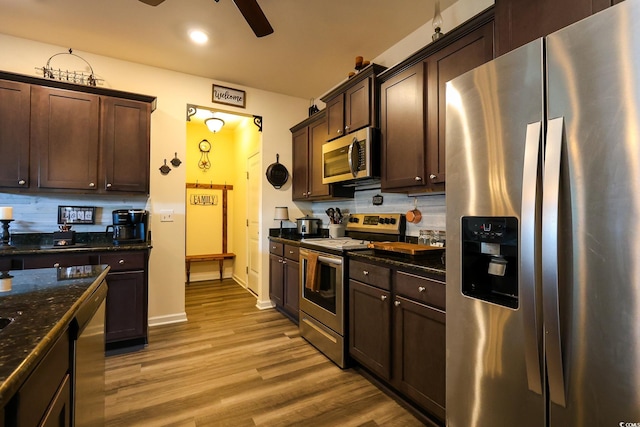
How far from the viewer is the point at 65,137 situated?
2.71 m

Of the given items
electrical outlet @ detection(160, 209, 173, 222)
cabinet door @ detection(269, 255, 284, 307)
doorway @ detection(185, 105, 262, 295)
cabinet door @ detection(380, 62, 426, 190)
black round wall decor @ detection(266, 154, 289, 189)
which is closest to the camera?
cabinet door @ detection(380, 62, 426, 190)

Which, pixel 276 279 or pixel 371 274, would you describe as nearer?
pixel 371 274

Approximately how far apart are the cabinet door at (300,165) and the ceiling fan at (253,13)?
5.70 ft

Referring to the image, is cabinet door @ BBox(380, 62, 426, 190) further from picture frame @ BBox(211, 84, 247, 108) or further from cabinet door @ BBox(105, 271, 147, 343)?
cabinet door @ BBox(105, 271, 147, 343)

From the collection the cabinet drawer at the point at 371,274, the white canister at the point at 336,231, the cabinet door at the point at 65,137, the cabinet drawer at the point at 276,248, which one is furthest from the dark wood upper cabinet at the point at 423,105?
the cabinet door at the point at 65,137

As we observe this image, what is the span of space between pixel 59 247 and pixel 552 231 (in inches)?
131

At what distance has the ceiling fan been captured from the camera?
1745 millimetres

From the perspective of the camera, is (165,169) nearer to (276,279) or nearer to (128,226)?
(128,226)

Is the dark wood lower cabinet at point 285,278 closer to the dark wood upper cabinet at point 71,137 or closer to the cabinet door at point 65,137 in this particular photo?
the dark wood upper cabinet at point 71,137

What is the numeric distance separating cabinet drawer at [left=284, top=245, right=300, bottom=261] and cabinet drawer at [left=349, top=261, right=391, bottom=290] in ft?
3.27

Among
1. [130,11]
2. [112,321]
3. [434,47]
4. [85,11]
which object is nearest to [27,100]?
[85,11]

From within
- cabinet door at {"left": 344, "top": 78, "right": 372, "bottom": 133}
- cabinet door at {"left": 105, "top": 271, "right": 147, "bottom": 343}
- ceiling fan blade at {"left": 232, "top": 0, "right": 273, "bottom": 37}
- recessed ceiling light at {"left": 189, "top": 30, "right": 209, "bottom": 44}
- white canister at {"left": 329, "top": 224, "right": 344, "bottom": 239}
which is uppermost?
recessed ceiling light at {"left": 189, "top": 30, "right": 209, "bottom": 44}

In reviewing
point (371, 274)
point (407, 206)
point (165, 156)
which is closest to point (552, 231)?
point (371, 274)

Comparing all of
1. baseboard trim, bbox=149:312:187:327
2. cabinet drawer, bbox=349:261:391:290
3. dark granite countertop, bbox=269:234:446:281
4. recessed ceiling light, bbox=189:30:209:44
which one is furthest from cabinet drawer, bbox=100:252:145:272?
recessed ceiling light, bbox=189:30:209:44
